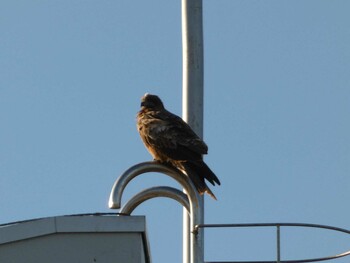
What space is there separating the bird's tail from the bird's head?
2233 mm

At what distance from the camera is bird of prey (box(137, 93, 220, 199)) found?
14109 mm

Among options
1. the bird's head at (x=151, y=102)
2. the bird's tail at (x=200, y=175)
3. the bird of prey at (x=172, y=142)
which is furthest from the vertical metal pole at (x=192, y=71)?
the bird's head at (x=151, y=102)

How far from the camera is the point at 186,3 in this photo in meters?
14.4

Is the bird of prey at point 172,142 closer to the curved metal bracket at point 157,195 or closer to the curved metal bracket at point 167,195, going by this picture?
the curved metal bracket at point 167,195

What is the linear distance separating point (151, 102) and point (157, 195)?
4198 mm

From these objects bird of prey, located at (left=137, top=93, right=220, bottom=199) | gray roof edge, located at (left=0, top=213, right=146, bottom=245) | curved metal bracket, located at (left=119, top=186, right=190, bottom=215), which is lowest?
gray roof edge, located at (left=0, top=213, right=146, bottom=245)

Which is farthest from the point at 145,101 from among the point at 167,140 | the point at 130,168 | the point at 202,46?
the point at 130,168

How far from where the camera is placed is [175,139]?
15.0 m

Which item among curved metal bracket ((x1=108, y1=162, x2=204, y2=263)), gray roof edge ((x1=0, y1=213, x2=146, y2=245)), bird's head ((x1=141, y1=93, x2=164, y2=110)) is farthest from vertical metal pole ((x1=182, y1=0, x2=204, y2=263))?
bird's head ((x1=141, y1=93, x2=164, y2=110))

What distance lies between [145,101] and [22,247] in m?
5.20

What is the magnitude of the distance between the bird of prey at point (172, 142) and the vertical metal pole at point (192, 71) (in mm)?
294

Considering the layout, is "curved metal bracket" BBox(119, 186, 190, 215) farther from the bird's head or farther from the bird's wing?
the bird's head

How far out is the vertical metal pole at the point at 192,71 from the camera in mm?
12945

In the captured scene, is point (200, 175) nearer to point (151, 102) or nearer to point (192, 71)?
point (192, 71)
